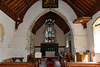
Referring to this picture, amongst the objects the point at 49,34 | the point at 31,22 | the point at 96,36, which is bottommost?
the point at 96,36

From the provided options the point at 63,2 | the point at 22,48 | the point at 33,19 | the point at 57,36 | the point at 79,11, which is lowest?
the point at 22,48

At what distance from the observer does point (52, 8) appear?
8398mm

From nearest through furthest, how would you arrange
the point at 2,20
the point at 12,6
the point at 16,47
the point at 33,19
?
the point at 2,20 → the point at 12,6 → the point at 16,47 → the point at 33,19

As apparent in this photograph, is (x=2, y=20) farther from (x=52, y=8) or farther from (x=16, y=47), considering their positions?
(x=52, y=8)

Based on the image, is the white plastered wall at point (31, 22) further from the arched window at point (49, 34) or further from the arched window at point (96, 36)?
the arched window at point (49, 34)

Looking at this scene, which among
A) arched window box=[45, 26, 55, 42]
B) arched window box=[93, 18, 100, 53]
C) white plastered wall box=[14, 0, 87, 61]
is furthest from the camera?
arched window box=[45, 26, 55, 42]

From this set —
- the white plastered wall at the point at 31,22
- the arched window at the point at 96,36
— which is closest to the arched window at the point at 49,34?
the white plastered wall at the point at 31,22

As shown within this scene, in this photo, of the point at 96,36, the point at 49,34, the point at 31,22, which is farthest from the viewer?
the point at 49,34

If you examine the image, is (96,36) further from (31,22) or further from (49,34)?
(49,34)

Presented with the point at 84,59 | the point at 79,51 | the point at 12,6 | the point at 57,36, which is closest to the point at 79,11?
the point at 79,51

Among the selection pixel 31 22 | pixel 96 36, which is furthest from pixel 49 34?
pixel 96 36

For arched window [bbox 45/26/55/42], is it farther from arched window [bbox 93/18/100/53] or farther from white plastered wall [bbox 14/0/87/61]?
arched window [bbox 93/18/100/53]

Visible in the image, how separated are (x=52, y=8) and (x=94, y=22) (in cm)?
355

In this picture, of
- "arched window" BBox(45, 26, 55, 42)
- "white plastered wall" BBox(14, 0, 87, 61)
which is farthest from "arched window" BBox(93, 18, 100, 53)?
"arched window" BBox(45, 26, 55, 42)
